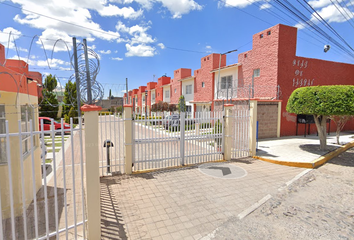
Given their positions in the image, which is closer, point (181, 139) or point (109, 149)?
point (181, 139)

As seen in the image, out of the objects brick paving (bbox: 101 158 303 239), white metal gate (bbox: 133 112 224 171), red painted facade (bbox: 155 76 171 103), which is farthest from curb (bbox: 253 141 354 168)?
red painted facade (bbox: 155 76 171 103)

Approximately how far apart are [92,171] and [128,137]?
2.73 meters

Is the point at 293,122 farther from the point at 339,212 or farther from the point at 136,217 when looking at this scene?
the point at 136,217

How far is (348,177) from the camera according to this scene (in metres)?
6.10

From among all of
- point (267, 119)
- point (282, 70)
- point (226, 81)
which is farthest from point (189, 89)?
A: point (267, 119)

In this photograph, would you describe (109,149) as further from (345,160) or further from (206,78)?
(206,78)

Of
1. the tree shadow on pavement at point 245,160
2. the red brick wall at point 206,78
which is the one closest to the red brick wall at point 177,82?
the red brick wall at point 206,78

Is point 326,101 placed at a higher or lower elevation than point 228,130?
higher

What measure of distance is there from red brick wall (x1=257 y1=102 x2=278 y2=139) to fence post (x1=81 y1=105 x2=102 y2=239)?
10519 mm

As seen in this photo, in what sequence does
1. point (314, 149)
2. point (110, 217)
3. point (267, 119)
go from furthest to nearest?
point (267, 119)
point (314, 149)
point (110, 217)

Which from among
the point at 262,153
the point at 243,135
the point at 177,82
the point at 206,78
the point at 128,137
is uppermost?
the point at 177,82

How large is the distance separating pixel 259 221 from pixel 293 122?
11.3 m

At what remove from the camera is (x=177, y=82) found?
27.1m

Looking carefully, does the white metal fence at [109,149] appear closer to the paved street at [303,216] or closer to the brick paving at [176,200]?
the brick paving at [176,200]
